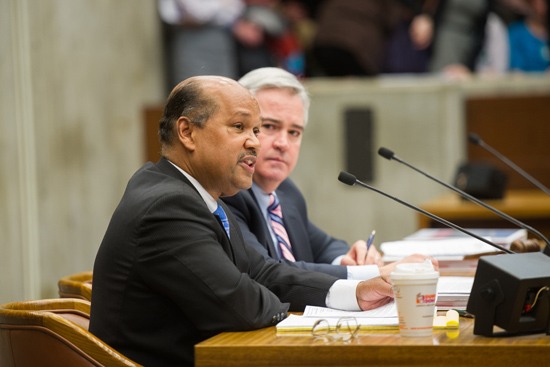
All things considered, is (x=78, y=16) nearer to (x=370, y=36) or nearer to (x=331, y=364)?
(x=370, y=36)

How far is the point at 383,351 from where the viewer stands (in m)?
1.51

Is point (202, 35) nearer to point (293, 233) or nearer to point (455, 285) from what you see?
point (293, 233)

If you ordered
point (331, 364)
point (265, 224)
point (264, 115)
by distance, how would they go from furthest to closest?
point (264, 115), point (265, 224), point (331, 364)

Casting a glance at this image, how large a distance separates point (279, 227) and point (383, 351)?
1.25 metres

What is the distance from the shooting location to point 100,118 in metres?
6.24

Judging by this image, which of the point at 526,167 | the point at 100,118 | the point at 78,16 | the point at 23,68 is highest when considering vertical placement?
the point at 78,16

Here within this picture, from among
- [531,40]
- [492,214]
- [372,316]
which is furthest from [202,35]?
[372,316]

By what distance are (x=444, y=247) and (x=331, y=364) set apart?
1.61 meters

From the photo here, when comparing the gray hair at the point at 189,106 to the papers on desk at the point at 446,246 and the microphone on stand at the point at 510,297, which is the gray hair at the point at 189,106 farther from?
the papers on desk at the point at 446,246

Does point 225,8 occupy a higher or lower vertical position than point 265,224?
higher

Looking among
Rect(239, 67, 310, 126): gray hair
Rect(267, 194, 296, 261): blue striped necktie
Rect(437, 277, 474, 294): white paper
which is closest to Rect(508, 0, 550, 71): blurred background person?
Rect(239, 67, 310, 126): gray hair

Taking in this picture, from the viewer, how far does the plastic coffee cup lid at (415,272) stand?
61.8 inches

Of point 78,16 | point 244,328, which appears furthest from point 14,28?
point 244,328

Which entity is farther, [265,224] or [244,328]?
[265,224]
